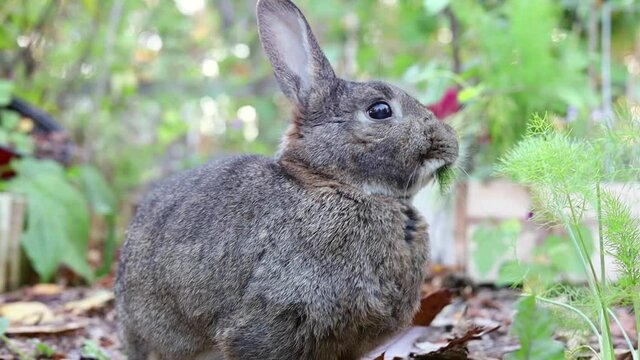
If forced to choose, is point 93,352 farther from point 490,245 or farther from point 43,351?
point 490,245

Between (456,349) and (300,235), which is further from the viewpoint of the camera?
(456,349)

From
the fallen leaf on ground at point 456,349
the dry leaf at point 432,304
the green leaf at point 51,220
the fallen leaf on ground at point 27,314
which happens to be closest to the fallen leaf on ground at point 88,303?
the fallen leaf on ground at point 27,314

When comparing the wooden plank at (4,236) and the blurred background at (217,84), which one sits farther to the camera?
the wooden plank at (4,236)

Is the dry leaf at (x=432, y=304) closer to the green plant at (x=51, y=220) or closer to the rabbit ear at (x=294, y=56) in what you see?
the rabbit ear at (x=294, y=56)

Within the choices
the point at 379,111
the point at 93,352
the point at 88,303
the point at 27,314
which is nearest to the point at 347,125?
the point at 379,111

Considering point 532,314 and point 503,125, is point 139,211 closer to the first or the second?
point 532,314

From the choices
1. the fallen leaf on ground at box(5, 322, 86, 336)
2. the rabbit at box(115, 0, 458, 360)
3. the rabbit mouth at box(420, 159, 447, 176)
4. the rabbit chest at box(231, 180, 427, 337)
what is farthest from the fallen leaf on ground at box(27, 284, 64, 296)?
the rabbit mouth at box(420, 159, 447, 176)

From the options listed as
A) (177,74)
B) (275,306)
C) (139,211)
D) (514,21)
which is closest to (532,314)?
(275,306)

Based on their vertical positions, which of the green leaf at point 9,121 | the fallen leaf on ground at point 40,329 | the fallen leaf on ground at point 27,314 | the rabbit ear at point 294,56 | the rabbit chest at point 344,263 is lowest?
the fallen leaf on ground at point 40,329
